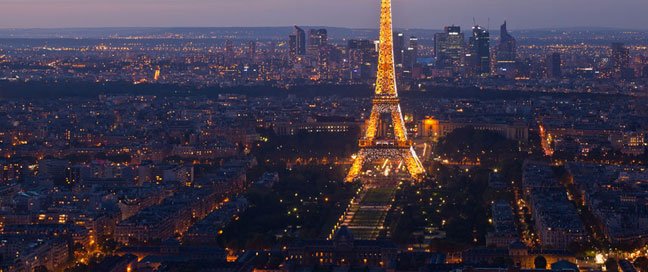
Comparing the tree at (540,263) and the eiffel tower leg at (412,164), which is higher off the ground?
the tree at (540,263)

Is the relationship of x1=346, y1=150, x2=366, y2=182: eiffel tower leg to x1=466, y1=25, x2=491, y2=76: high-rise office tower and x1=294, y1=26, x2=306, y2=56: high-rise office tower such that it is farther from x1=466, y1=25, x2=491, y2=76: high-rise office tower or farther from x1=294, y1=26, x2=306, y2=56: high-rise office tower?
x1=294, y1=26, x2=306, y2=56: high-rise office tower

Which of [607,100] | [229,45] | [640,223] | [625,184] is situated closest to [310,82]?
[607,100]

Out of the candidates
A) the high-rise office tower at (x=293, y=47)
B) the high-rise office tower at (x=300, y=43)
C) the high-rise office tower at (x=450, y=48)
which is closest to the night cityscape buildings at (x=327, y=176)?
the high-rise office tower at (x=450, y=48)

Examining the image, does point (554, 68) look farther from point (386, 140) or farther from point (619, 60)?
point (386, 140)

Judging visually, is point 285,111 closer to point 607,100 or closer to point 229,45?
point 607,100

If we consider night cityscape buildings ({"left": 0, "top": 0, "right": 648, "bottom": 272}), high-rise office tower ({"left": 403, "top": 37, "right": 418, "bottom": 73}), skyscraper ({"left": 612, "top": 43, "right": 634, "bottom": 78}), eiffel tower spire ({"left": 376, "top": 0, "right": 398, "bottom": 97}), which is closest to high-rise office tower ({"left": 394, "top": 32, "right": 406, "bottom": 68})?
high-rise office tower ({"left": 403, "top": 37, "right": 418, "bottom": 73})

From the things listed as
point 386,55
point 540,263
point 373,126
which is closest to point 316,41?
point 373,126

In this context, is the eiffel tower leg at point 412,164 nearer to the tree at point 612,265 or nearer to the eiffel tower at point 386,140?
the eiffel tower at point 386,140
